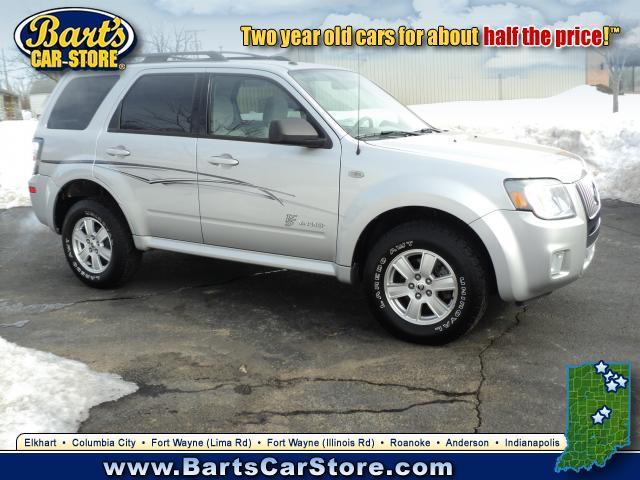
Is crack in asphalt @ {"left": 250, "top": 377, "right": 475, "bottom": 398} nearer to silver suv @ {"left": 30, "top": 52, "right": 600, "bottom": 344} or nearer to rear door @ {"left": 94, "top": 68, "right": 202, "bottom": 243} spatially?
silver suv @ {"left": 30, "top": 52, "right": 600, "bottom": 344}

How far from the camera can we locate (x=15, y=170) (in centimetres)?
1305

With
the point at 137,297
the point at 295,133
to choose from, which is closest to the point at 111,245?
the point at 137,297

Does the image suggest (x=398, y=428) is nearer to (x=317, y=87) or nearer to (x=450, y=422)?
(x=450, y=422)

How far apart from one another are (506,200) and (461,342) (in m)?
1.04

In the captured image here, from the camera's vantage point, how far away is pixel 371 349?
4.89 metres

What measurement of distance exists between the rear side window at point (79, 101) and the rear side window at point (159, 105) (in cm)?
33

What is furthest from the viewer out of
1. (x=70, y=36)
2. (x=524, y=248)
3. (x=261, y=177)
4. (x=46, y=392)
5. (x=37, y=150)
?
(x=70, y=36)

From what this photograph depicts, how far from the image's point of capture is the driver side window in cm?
538

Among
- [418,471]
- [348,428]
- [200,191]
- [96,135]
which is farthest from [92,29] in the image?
[418,471]

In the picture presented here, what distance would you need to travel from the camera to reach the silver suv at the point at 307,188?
464 cm

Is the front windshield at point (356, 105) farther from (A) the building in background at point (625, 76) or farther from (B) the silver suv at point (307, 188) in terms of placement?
(A) the building in background at point (625, 76)

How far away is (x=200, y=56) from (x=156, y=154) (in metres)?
0.93

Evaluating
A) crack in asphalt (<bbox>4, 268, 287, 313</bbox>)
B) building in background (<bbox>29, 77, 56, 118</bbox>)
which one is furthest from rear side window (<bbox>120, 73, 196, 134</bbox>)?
building in background (<bbox>29, 77, 56, 118</bbox>)

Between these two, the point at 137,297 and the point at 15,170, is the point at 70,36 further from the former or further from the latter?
the point at 15,170
